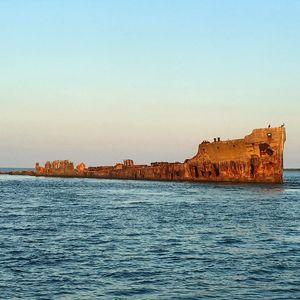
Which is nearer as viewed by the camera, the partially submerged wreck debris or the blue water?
the blue water

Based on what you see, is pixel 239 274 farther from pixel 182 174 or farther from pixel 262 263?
pixel 182 174

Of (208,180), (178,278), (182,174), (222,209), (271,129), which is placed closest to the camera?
(178,278)

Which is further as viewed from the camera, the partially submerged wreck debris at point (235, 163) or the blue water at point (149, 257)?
the partially submerged wreck debris at point (235, 163)

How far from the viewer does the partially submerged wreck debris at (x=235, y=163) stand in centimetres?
8669

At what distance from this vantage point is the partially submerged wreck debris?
8669cm

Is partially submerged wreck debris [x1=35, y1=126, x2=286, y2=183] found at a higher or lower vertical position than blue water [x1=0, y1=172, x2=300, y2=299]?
higher

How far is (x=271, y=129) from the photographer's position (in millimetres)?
85938

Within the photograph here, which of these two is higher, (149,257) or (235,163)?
(235,163)

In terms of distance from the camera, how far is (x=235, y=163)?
93.4m

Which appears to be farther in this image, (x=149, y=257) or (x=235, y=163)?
(x=235, y=163)

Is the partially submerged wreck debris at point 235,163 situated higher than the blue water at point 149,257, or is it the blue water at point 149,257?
the partially submerged wreck debris at point 235,163

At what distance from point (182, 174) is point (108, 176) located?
33.1m

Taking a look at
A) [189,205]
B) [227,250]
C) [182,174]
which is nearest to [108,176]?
[182,174]

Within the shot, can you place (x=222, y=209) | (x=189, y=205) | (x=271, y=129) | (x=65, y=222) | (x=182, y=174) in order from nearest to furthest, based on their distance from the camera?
1. (x=65, y=222)
2. (x=222, y=209)
3. (x=189, y=205)
4. (x=271, y=129)
5. (x=182, y=174)
